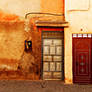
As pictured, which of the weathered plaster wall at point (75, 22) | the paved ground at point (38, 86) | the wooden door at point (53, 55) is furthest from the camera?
the wooden door at point (53, 55)

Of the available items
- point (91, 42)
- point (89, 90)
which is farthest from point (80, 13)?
point (89, 90)

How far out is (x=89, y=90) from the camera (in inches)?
287

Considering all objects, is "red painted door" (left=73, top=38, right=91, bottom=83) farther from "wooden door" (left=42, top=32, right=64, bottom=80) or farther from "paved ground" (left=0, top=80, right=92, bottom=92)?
"wooden door" (left=42, top=32, right=64, bottom=80)

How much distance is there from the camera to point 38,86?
25.4ft

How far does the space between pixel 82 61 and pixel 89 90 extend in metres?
1.61

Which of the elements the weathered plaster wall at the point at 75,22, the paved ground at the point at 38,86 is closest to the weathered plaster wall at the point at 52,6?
the weathered plaster wall at the point at 75,22

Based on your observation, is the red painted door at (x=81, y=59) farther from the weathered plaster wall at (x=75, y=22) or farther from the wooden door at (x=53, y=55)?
the wooden door at (x=53, y=55)

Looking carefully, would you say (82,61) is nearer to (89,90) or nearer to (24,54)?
(89,90)

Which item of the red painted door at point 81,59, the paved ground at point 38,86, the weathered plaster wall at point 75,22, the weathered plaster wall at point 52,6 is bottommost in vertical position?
the paved ground at point 38,86

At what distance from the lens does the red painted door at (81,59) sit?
842cm

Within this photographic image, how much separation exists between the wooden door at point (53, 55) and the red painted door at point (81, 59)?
0.75 metres

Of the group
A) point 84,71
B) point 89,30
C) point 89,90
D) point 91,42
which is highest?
point 89,30

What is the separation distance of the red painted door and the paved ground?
23.4 inches

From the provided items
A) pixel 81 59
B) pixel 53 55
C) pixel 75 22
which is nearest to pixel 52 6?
pixel 75 22
